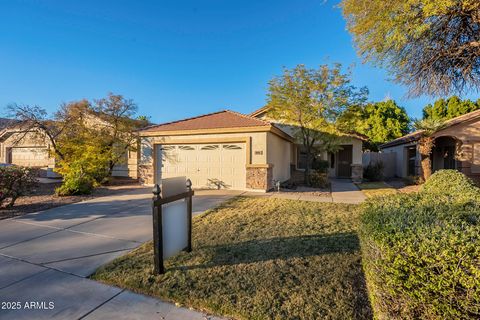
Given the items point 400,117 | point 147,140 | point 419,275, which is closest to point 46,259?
point 419,275

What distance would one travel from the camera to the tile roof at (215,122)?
10.9 metres

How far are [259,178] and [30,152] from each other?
19465 mm

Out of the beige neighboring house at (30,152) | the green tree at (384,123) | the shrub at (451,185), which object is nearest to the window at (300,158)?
the shrub at (451,185)

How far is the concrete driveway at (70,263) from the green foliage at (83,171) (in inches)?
101

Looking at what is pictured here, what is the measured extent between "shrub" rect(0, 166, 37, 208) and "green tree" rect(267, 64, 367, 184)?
35.0 feet

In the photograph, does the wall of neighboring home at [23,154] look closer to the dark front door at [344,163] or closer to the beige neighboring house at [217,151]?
the beige neighboring house at [217,151]

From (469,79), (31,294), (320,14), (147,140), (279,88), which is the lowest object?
(31,294)

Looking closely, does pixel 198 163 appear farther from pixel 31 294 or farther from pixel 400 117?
pixel 400 117

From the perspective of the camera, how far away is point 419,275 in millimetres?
1971

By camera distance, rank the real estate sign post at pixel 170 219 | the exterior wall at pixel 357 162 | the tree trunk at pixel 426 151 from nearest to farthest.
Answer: the real estate sign post at pixel 170 219 < the tree trunk at pixel 426 151 < the exterior wall at pixel 357 162

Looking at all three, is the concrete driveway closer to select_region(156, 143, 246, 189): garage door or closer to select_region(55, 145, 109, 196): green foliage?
select_region(55, 145, 109, 196): green foliage

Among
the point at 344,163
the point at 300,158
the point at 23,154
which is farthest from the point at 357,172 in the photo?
the point at 23,154

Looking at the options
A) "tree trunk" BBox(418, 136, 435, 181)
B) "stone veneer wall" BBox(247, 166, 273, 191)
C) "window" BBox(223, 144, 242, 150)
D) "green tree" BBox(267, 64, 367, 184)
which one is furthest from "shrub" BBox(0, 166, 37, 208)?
"tree trunk" BBox(418, 136, 435, 181)

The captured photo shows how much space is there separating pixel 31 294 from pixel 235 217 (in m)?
4.35
